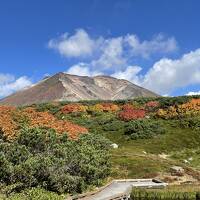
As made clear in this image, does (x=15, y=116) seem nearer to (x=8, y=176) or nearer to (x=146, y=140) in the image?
(x=8, y=176)

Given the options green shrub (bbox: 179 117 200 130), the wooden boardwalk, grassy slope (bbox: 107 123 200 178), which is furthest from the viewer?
green shrub (bbox: 179 117 200 130)

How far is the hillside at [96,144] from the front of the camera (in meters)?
32.2

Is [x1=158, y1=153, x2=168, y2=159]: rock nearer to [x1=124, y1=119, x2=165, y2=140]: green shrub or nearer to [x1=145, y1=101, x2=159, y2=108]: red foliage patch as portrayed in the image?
[x1=124, y1=119, x2=165, y2=140]: green shrub

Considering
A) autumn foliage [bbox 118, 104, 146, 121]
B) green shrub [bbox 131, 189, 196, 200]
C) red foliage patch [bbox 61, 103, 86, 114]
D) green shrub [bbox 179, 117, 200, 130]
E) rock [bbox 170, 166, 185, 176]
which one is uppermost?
red foliage patch [bbox 61, 103, 86, 114]

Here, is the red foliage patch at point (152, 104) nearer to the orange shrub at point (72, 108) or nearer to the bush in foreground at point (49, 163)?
the orange shrub at point (72, 108)

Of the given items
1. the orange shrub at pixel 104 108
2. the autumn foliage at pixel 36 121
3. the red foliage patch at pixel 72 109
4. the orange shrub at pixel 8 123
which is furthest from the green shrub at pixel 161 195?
the orange shrub at pixel 104 108

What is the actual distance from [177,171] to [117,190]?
1507cm

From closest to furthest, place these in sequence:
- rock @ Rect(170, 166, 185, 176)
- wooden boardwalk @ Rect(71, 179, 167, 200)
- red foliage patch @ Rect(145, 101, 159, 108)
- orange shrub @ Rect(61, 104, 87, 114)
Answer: wooden boardwalk @ Rect(71, 179, 167, 200)
rock @ Rect(170, 166, 185, 176)
orange shrub @ Rect(61, 104, 87, 114)
red foliage patch @ Rect(145, 101, 159, 108)

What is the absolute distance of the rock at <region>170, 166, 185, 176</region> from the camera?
51.7 meters

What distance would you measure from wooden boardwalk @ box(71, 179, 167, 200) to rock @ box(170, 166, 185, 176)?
3973mm

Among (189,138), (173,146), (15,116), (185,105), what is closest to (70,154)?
(15,116)

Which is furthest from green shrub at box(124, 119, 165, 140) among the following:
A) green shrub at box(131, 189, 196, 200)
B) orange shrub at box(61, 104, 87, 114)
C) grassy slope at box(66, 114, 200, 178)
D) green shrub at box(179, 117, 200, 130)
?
green shrub at box(131, 189, 196, 200)

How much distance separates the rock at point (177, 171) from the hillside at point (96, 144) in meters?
0.30

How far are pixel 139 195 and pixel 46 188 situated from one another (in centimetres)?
977
